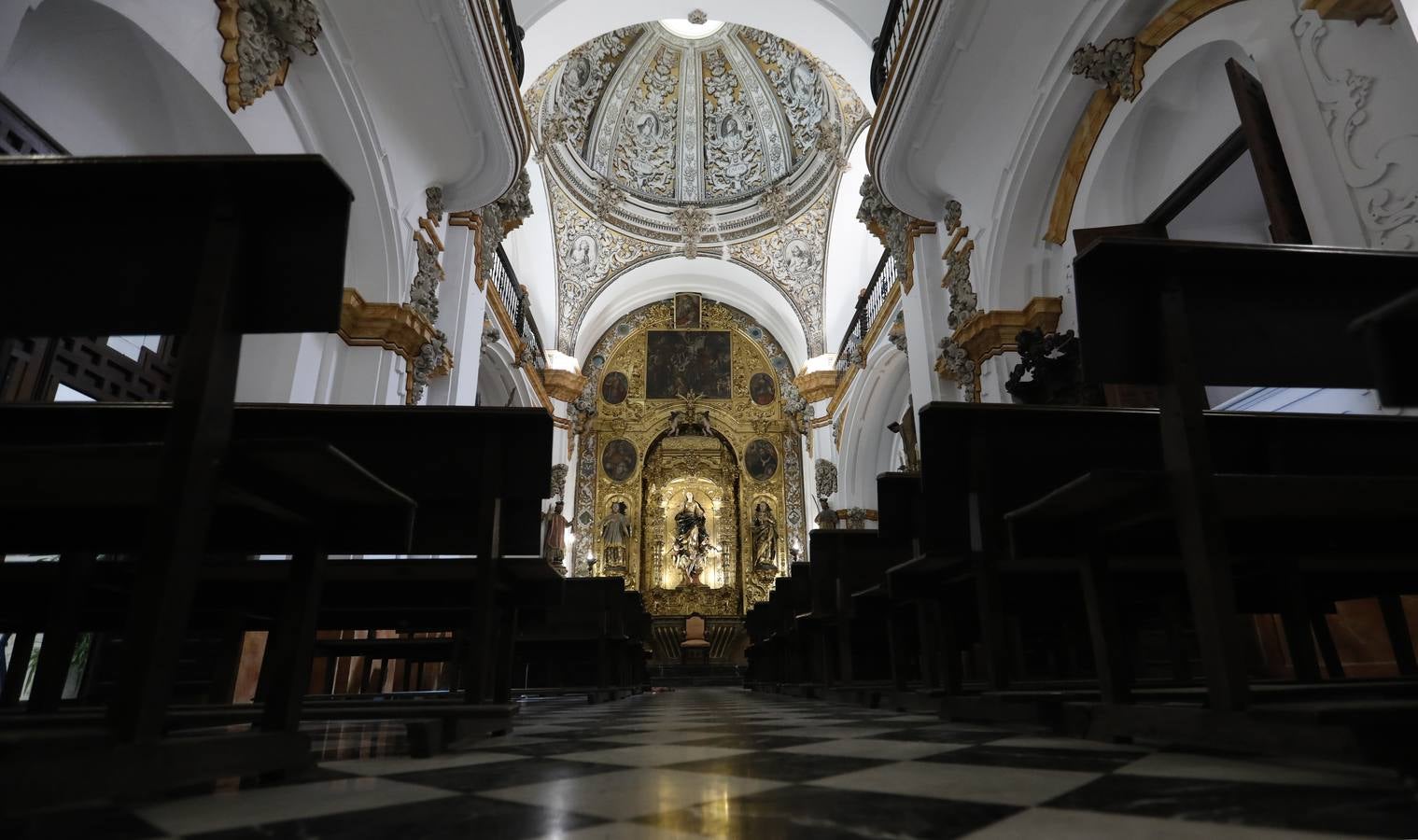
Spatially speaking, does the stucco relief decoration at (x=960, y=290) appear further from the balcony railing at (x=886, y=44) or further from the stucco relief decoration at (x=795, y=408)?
the stucco relief decoration at (x=795, y=408)

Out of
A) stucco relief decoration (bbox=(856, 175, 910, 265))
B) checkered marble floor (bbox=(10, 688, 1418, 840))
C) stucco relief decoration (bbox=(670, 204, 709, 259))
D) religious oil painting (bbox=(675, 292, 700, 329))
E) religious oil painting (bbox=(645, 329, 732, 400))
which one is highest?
stucco relief decoration (bbox=(670, 204, 709, 259))

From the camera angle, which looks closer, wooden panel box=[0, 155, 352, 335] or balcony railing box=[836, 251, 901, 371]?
wooden panel box=[0, 155, 352, 335]

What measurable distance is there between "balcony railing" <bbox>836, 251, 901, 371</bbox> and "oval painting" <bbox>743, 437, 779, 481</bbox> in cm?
294

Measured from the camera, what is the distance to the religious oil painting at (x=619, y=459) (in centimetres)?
1521

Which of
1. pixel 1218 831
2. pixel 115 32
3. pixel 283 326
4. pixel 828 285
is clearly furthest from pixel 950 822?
pixel 828 285

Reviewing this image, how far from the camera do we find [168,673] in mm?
1104

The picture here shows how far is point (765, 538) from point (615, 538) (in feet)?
9.60

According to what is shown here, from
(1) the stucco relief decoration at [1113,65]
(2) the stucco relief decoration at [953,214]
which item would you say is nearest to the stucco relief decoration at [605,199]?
(2) the stucco relief decoration at [953,214]

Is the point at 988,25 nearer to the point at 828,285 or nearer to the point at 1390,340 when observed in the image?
the point at 1390,340

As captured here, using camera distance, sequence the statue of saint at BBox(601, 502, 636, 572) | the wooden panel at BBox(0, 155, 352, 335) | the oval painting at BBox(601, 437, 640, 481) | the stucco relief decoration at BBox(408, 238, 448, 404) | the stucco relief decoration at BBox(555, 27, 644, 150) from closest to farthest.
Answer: the wooden panel at BBox(0, 155, 352, 335)
the stucco relief decoration at BBox(408, 238, 448, 404)
the stucco relief decoration at BBox(555, 27, 644, 150)
the statue of saint at BBox(601, 502, 636, 572)
the oval painting at BBox(601, 437, 640, 481)

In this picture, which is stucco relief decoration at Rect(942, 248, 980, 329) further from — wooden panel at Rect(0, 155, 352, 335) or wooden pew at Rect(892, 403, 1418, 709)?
wooden panel at Rect(0, 155, 352, 335)

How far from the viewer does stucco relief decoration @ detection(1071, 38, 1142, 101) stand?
16.5ft

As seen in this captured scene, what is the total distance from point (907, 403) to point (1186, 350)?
10453 mm

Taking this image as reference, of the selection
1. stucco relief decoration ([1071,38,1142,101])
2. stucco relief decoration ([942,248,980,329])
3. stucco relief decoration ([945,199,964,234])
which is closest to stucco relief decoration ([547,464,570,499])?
stucco relief decoration ([942,248,980,329])
